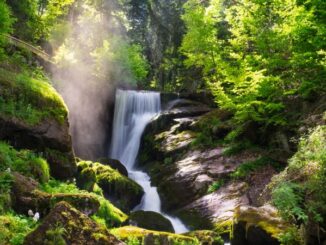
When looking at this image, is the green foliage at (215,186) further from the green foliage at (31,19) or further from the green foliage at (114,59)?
the green foliage at (114,59)

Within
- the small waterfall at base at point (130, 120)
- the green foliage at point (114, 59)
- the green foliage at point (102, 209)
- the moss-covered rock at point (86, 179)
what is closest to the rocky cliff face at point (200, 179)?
the small waterfall at base at point (130, 120)

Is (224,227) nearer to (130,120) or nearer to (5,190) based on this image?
(5,190)

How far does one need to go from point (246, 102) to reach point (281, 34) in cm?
→ 325

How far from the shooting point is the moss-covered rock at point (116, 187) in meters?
17.1

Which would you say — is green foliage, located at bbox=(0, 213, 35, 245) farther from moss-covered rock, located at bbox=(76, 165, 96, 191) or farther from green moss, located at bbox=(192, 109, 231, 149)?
green moss, located at bbox=(192, 109, 231, 149)

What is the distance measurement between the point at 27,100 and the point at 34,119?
3.17 feet

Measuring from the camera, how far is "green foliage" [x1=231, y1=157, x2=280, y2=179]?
685 inches

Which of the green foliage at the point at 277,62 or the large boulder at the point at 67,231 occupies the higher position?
the green foliage at the point at 277,62

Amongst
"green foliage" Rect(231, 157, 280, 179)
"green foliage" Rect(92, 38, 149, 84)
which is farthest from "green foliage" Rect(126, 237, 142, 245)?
"green foliage" Rect(92, 38, 149, 84)

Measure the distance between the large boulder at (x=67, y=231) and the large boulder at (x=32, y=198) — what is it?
3067 millimetres

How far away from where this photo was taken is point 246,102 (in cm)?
1642

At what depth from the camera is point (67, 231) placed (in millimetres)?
6363

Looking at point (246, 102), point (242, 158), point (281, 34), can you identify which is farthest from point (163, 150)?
point (281, 34)

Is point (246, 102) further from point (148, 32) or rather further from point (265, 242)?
point (148, 32)
